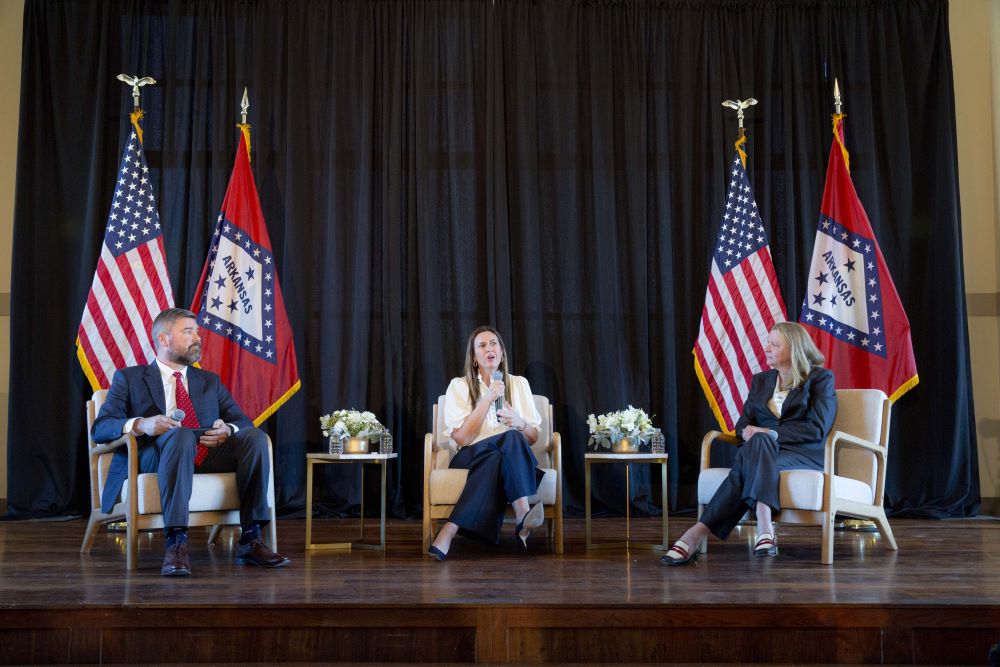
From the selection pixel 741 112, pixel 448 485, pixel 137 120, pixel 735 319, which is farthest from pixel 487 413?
pixel 137 120

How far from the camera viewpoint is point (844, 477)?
4.35m

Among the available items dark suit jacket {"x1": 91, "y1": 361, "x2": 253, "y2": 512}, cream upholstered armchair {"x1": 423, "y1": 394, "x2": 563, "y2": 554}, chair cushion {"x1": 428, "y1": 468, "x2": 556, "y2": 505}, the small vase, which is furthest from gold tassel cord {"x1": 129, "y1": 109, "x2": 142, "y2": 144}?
the small vase

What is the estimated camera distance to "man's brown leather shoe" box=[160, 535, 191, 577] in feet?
12.0

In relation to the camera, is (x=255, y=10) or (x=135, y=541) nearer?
(x=135, y=541)

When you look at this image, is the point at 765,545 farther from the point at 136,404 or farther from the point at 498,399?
the point at 136,404

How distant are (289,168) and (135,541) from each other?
2.88m

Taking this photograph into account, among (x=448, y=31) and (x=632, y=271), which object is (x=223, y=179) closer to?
(x=448, y=31)

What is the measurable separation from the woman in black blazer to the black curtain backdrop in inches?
55.7

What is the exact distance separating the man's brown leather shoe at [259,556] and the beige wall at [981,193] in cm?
460

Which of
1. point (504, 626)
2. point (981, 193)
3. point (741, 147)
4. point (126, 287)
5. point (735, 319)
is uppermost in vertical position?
point (741, 147)

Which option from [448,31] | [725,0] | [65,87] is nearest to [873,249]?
[725,0]

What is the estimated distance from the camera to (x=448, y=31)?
246 inches

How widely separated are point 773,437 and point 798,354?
1.53ft

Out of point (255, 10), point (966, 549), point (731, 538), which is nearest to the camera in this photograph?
point (966, 549)
